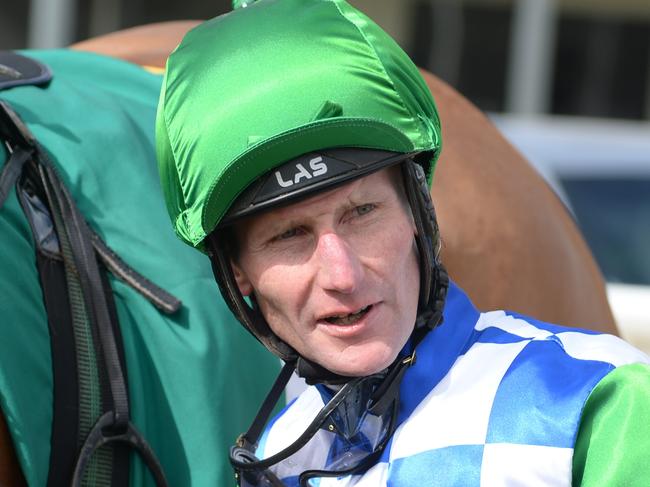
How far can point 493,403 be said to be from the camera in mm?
1250

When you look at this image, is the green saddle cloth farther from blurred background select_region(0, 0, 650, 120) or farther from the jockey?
blurred background select_region(0, 0, 650, 120)

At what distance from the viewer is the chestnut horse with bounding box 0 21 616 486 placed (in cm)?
249

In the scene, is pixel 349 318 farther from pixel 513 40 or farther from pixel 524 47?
pixel 513 40

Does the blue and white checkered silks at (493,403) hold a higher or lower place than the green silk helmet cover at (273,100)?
lower

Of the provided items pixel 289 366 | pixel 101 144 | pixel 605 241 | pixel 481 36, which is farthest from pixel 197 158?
pixel 481 36

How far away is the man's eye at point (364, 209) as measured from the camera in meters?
1.29

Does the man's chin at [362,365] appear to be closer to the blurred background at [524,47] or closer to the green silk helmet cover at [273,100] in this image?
the green silk helmet cover at [273,100]

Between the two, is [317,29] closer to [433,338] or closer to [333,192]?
[333,192]

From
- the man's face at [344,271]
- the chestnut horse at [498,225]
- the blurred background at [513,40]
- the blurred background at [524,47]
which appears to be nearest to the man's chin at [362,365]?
the man's face at [344,271]

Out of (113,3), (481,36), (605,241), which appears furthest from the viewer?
(481,36)

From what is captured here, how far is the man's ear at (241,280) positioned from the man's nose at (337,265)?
0.17 metres

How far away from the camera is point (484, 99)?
8664mm

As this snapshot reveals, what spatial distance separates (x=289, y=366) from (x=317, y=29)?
0.42 meters

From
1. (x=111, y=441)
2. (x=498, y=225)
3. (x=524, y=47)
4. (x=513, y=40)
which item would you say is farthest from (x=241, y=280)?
(x=513, y=40)
